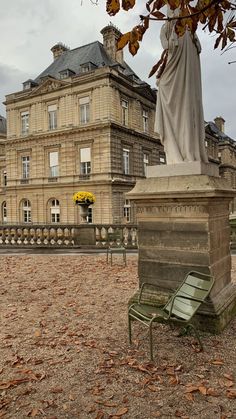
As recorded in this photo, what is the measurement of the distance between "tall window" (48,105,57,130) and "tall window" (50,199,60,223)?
735cm

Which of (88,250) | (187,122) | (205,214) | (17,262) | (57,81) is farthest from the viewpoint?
(57,81)

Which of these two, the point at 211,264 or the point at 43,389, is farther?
the point at 211,264

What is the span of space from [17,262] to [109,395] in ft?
27.1

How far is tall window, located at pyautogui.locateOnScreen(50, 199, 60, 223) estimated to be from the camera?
30.5 metres

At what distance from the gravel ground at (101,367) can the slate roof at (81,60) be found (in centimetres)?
2956

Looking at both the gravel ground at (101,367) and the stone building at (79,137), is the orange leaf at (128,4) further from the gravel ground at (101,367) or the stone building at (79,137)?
the stone building at (79,137)

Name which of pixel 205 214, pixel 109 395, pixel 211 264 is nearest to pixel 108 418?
pixel 109 395

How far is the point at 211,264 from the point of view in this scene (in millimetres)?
4090

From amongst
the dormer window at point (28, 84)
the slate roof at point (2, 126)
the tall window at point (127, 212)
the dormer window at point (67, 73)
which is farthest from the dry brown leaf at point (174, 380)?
the slate roof at point (2, 126)

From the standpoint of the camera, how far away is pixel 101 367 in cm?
328

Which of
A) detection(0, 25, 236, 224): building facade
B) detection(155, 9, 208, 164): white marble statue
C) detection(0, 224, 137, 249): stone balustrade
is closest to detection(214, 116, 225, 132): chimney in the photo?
detection(0, 25, 236, 224): building facade

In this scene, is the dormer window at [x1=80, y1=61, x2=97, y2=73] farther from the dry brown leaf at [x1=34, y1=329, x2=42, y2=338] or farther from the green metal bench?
the green metal bench

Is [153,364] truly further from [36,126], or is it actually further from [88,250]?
[36,126]

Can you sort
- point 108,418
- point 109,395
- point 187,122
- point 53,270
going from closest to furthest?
point 108,418
point 109,395
point 187,122
point 53,270
